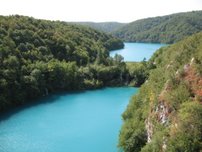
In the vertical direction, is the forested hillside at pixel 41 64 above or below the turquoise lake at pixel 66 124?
above

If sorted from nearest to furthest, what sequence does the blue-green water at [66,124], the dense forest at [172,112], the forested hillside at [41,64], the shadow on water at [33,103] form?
the dense forest at [172,112]
the blue-green water at [66,124]
the shadow on water at [33,103]
the forested hillside at [41,64]

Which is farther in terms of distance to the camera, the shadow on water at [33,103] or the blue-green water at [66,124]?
the shadow on water at [33,103]

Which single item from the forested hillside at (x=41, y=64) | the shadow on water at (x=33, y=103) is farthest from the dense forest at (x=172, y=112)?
the forested hillside at (x=41, y=64)

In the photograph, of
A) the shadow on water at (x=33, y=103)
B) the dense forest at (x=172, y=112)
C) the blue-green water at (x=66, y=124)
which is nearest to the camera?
the dense forest at (x=172, y=112)

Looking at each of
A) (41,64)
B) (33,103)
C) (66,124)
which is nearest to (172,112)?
(66,124)

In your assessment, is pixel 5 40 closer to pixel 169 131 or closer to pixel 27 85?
pixel 27 85

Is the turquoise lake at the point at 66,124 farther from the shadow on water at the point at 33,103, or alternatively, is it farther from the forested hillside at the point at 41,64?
the forested hillside at the point at 41,64

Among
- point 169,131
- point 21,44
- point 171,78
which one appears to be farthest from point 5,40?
point 169,131

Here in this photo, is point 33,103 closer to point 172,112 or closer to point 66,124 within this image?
point 66,124
